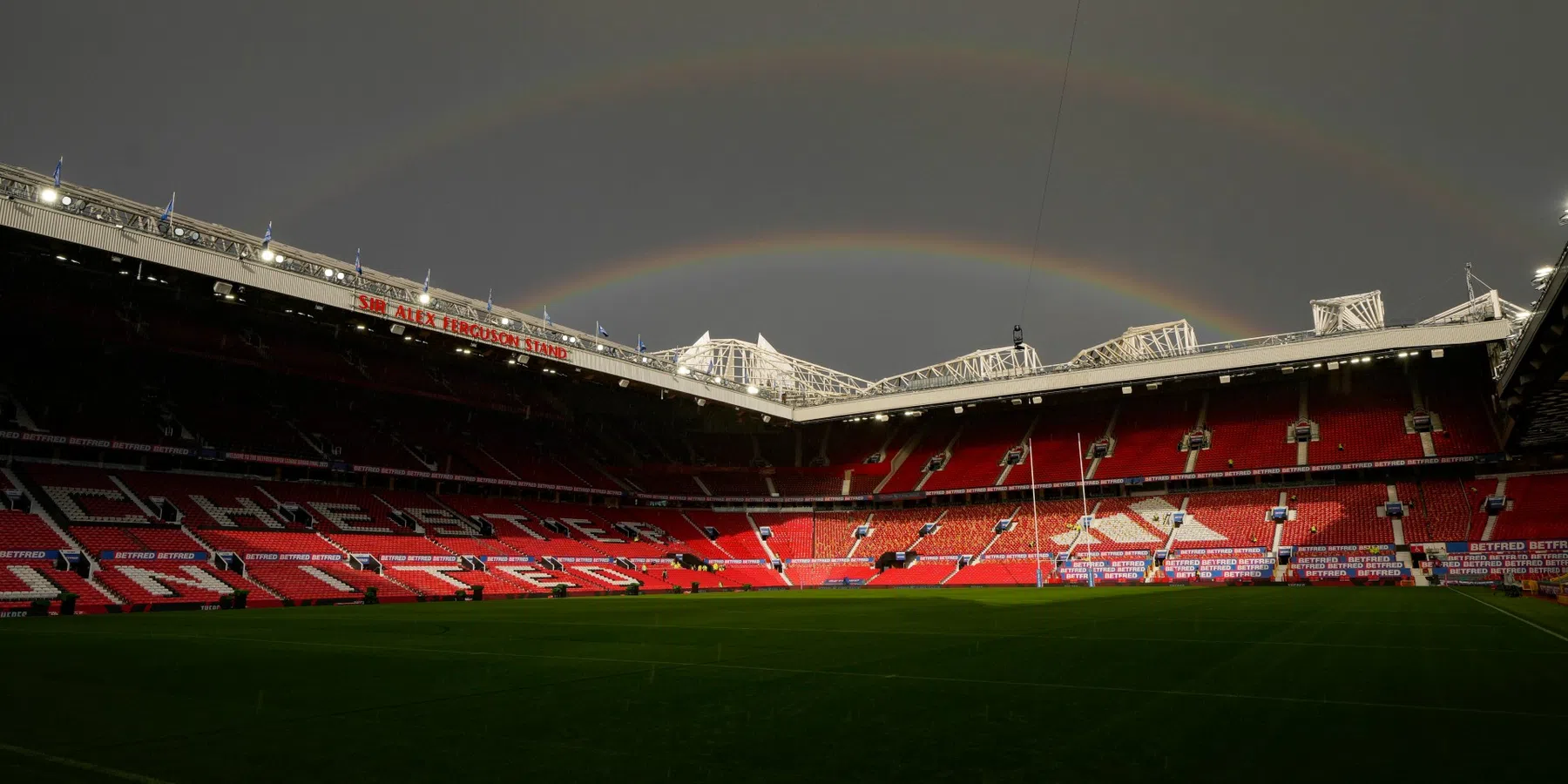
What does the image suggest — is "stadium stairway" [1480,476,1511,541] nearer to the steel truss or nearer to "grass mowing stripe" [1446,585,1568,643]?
"grass mowing stripe" [1446,585,1568,643]

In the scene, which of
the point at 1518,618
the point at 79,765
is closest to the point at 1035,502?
the point at 1518,618

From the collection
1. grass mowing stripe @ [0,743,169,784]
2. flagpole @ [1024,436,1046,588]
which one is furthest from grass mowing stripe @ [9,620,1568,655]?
flagpole @ [1024,436,1046,588]

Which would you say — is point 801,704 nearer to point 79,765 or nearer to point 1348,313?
point 79,765

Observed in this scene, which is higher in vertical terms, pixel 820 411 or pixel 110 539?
pixel 820 411

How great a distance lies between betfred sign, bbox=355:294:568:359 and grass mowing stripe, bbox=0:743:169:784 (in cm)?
3073

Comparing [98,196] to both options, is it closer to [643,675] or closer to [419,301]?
[419,301]

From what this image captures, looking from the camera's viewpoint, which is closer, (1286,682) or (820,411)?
(1286,682)

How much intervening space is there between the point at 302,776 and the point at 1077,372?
4997 centimetres

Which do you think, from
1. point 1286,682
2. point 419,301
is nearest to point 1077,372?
point 419,301

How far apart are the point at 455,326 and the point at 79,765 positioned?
3346 cm

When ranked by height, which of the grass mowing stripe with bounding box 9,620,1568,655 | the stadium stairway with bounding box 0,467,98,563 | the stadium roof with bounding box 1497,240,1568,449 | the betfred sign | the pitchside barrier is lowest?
the grass mowing stripe with bounding box 9,620,1568,655

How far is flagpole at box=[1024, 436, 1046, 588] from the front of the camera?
44.6 metres

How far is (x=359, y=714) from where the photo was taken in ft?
25.4

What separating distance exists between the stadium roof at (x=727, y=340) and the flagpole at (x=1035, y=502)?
5.93 metres
